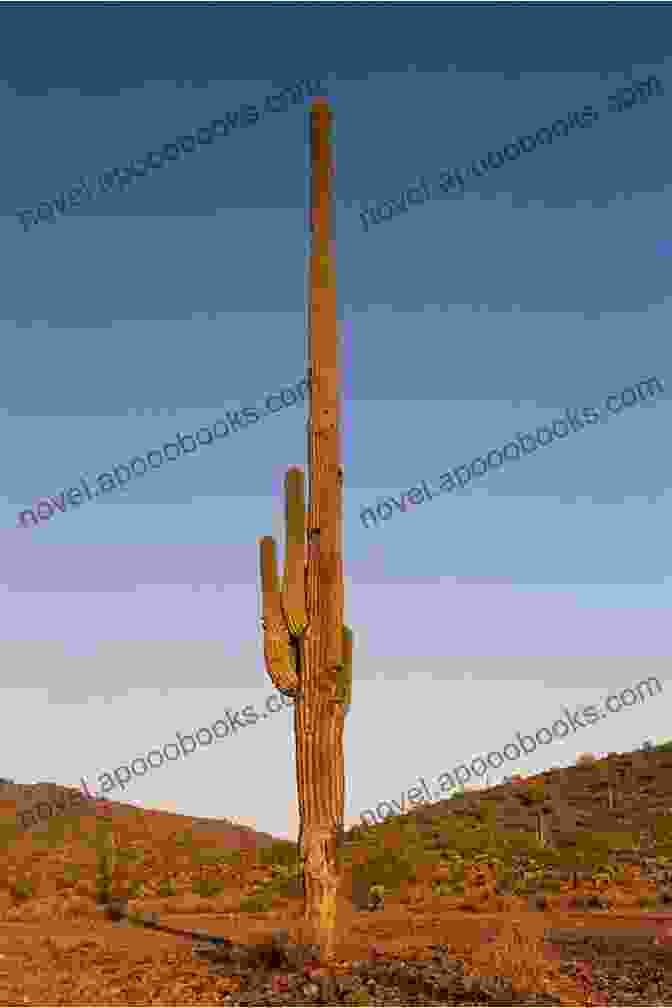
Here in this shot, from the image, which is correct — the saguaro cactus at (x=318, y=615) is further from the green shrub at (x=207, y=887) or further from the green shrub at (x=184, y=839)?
the green shrub at (x=184, y=839)

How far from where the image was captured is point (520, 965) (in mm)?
13570

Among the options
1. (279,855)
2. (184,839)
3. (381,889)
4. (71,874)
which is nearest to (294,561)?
(381,889)

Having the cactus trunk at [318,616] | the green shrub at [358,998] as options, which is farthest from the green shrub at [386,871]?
the green shrub at [358,998]

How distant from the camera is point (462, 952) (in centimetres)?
1528

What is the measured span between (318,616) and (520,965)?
4.70 metres

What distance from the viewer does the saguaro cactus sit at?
13.3 metres

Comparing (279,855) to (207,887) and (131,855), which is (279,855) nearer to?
(207,887)

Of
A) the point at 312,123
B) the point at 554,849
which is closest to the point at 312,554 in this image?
the point at 312,123

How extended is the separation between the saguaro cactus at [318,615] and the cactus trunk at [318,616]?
12 millimetres

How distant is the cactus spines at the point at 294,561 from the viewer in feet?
44.9

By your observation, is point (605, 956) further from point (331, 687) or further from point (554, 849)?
point (554, 849)

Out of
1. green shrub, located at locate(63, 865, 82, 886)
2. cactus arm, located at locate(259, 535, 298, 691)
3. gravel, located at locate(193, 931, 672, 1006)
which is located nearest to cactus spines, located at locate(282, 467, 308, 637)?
cactus arm, located at locate(259, 535, 298, 691)

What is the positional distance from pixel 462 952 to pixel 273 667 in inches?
192

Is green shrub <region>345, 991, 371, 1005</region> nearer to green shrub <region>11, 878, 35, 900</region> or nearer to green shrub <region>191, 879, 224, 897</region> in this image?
green shrub <region>191, 879, 224, 897</region>
